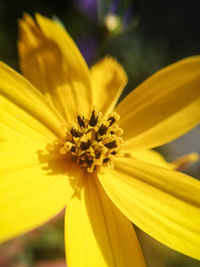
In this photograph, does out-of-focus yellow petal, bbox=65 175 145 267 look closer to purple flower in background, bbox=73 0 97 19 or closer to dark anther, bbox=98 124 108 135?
dark anther, bbox=98 124 108 135

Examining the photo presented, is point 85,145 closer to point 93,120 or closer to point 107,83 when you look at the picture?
point 93,120

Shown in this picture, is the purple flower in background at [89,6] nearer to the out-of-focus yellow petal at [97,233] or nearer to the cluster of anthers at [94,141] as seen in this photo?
the cluster of anthers at [94,141]

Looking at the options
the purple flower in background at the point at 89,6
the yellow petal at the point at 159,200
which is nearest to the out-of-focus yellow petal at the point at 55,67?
the yellow petal at the point at 159,200

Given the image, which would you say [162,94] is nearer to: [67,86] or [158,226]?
[67,86]

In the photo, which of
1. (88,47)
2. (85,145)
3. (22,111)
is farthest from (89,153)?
(88,47)

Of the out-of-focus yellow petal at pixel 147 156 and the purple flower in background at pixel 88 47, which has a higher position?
the purple flower in background at pixel 88 47

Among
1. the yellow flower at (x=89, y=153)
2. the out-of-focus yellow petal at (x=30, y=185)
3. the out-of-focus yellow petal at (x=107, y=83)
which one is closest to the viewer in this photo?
the out-of-focus yellow petal at (x=30, y=185)
